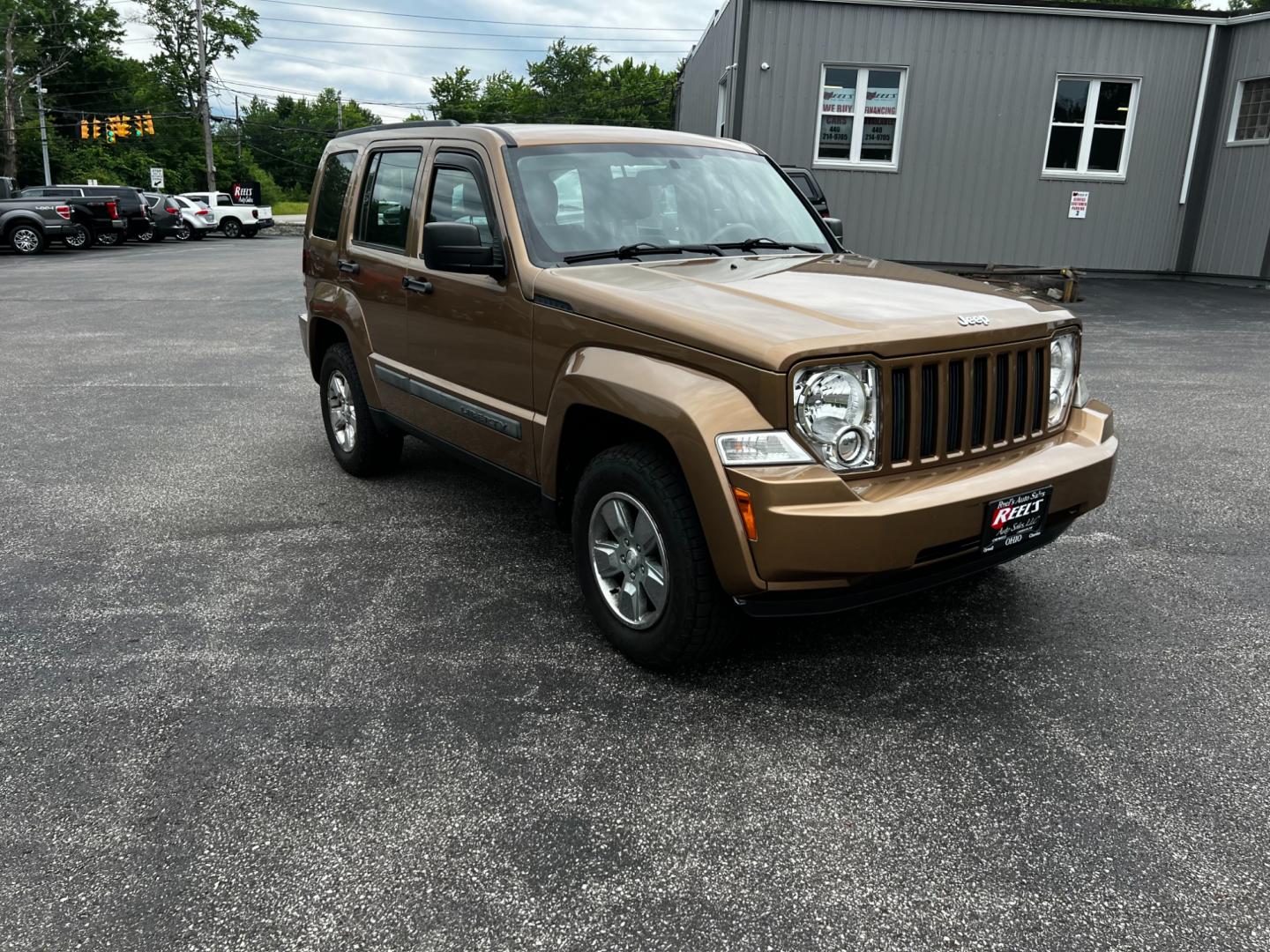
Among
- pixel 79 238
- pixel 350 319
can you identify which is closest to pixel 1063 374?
pixel 350 319

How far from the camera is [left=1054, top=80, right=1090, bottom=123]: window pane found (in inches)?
693

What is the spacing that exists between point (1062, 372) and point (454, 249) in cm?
234

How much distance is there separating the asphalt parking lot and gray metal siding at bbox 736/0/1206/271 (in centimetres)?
1330

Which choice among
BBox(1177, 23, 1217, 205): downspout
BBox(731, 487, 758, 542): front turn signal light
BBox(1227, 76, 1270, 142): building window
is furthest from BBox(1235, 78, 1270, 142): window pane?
BBox(731, 487, 758, 542): front turn signal light

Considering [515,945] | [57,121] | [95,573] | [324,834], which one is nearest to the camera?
[515,945]

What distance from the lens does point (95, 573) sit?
4469 millimetres

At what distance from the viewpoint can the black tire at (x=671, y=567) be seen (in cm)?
318

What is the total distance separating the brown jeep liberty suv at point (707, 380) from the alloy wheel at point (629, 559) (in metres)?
0.01

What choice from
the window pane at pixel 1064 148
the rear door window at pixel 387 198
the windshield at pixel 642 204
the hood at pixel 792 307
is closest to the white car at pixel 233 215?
the window pane at pixel 1064 148

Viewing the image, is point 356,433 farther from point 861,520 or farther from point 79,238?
point 79,238

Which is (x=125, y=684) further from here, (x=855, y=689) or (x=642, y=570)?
(x=855, y=689)

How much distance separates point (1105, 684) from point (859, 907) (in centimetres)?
159

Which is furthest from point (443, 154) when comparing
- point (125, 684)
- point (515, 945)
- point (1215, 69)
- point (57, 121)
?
point (57, 121)

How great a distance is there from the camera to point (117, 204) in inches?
1160
